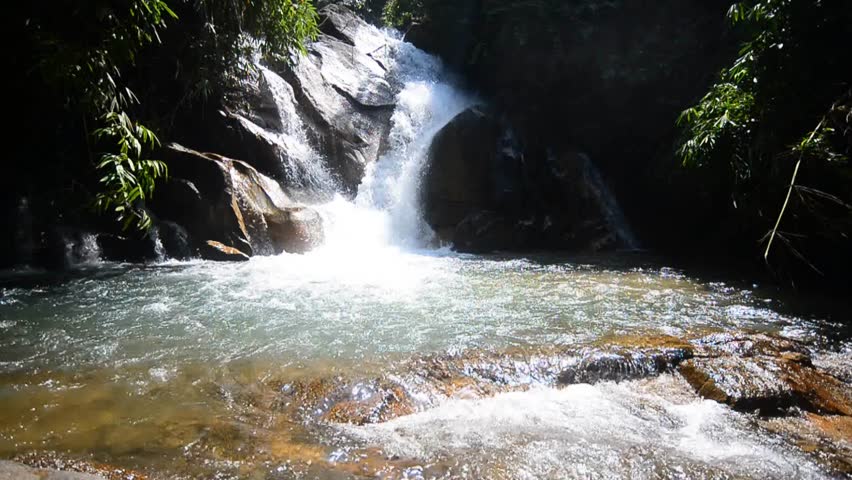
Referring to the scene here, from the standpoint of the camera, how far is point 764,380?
3.91 metres

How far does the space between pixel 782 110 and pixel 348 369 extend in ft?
21.1

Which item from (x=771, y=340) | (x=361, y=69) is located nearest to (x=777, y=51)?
(x=771, y=340)

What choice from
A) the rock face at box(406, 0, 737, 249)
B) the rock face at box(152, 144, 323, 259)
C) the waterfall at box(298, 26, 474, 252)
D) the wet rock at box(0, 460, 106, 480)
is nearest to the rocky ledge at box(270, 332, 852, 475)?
the wet rock at box(0, 460, 106, 480)

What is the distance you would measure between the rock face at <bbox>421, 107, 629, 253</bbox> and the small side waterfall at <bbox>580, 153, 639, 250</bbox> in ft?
0.13

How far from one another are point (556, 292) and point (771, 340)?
3.03 metres

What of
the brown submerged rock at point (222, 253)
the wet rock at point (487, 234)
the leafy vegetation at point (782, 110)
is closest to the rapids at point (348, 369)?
the brown submerged rock at point (222, 253)

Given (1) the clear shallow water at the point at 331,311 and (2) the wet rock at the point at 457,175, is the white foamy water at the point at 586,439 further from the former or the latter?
(2) the wet rock at the point at 457,175

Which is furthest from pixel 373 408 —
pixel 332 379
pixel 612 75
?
pixel 612 75

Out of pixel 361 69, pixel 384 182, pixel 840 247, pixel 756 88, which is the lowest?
pixel 840 247

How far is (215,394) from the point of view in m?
3.72

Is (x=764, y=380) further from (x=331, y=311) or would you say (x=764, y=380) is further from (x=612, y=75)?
(x=612, y=75)

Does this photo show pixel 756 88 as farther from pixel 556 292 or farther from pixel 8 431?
pixel 8 431

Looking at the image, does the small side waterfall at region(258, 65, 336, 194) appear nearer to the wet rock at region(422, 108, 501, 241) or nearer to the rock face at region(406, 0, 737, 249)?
the wet rock at region(422, 108, 501, 241)

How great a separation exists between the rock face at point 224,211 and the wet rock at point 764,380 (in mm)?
8392
